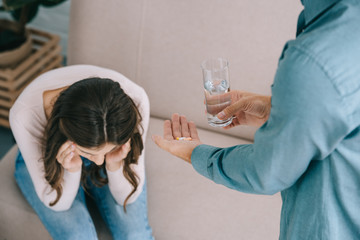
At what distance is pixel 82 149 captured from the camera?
120 cm

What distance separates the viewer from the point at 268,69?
1.60m

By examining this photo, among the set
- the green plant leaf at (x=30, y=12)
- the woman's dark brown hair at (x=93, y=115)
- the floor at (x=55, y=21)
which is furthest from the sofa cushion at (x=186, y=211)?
the floor at (x=55, y=21)

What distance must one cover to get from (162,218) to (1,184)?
2.08ft

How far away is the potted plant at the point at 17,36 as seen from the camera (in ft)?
6.47

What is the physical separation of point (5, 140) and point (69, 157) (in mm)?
995

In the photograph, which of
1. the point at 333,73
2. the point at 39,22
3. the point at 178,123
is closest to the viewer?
the point at 333,73

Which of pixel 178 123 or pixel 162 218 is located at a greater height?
pixel 178 123

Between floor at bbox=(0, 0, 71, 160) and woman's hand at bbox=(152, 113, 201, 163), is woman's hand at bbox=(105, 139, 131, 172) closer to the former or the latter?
woman's hand at bbox=(152, 113, 201, 163)

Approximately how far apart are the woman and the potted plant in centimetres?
69

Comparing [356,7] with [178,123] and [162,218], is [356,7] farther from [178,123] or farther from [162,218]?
[162,218]

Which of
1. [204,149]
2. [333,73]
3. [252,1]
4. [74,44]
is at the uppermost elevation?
[333,73]

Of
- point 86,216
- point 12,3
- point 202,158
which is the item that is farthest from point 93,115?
point 12,3

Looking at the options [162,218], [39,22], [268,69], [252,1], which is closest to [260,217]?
[162,218]

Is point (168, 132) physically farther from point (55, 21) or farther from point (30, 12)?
point (55, 21)
